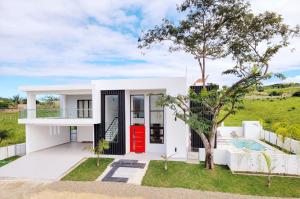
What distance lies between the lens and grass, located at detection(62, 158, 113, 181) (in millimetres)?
13961

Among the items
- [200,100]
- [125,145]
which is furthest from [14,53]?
[200,100]

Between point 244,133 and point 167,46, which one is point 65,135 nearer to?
point 167,46

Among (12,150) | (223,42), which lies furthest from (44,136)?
(223,42)

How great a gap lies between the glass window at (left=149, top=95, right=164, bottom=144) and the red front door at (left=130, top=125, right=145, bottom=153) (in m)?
0.73

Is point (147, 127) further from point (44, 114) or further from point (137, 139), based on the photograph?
point (44, 114)

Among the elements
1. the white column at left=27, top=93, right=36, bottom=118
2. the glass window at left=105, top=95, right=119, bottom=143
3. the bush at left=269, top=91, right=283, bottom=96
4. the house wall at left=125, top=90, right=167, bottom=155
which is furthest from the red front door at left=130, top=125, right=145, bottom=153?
the bush at left=269, top=91, right=283, bottom=96

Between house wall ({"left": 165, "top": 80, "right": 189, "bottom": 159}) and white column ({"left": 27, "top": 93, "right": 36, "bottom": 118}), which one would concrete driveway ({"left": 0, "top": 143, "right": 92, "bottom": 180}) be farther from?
house wall ({"left": 165, "top": 80, "right": 189, "bottom": 159})

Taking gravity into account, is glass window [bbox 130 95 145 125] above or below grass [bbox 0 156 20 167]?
above

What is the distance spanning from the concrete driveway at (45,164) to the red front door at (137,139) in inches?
137

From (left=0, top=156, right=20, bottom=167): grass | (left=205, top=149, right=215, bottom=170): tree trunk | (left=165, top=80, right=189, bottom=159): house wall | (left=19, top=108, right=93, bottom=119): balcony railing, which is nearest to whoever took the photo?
(left=205, top=149, right=215, bottom=170): tree trunk

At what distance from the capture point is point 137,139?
63.2 ft

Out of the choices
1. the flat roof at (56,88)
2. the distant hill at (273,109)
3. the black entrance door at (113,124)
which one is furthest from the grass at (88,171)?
the distant hill at (273,109)

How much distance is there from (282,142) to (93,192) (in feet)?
53.8

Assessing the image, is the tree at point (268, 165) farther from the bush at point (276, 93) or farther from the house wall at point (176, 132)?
the bush at point (276, 93)
